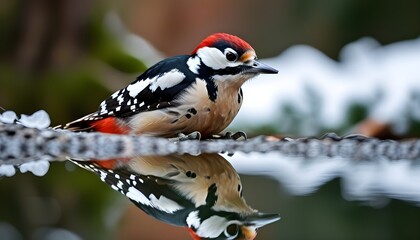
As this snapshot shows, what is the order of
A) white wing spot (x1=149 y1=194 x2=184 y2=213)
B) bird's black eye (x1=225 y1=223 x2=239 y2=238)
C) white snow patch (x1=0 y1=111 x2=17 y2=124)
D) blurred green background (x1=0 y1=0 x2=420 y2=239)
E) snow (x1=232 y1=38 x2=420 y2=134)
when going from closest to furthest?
1. bird's black eye (x1=225 y1=223 x2=239 y2=238)
2. white wing spot (x1=149 y1=194 x2=184 y2=213)
3. white snow patch (x1=0 y1=111 x2=17 y2=124)
4. snow (x1=232 y1=38 x2=420 y2=134)
5. blurred green background (x1=0 y1=0 x2=420 y2=239)

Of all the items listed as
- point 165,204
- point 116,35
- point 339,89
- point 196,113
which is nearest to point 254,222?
point 165,204

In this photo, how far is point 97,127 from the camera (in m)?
1.88

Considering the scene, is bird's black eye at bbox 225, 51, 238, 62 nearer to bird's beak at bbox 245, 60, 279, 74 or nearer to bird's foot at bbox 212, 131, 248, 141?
bird's beak at bbox 245, 60, 279, 74

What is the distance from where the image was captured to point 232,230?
93 cm

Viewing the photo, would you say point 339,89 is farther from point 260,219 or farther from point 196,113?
point 260,219

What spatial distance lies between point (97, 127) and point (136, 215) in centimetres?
83

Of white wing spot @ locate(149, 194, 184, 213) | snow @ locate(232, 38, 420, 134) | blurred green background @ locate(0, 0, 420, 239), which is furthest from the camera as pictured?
blurred green background @ locate(0, 0, 420, 239)

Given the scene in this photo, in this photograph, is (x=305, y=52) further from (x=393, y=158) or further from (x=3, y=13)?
(x=393, y=158)

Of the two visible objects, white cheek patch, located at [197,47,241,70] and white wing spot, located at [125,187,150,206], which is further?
white cheek patch, located at [197,47,241,70]

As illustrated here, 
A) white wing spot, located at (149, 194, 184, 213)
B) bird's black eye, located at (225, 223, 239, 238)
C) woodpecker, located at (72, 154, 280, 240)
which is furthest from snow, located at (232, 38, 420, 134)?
bird's black eye, located at (225, 223, 239, 238)

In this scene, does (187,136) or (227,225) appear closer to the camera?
(227,225)

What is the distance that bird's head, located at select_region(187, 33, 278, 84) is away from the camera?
1.69 m

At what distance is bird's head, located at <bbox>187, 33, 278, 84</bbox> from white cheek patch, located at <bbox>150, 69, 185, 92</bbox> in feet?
0.13

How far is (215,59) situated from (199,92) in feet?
0.28
